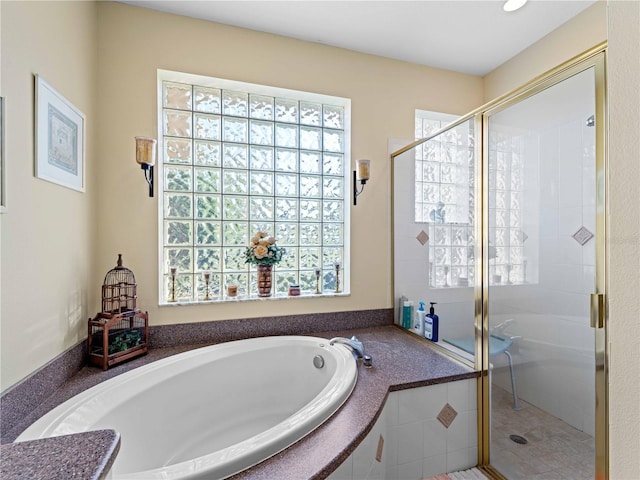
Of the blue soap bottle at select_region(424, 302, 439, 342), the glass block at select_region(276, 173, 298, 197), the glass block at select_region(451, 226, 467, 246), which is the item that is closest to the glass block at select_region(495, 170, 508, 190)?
the glass block at select_region(451, 226, 467, 246)

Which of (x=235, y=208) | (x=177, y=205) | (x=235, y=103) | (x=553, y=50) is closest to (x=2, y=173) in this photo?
(x=177, y=205)

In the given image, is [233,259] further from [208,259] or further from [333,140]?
[333,140]

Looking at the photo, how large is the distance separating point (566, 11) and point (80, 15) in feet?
9.45

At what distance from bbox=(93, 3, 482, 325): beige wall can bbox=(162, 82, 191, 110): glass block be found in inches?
5.8

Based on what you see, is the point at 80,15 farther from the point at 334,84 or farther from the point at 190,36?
the point at 334,84

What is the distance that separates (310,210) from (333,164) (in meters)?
0.43

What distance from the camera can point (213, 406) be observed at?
66.2 inches

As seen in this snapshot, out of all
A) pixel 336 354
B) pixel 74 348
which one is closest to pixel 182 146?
pixel 74 348

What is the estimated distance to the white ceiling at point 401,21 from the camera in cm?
185

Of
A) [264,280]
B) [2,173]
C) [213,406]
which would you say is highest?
[2,173]

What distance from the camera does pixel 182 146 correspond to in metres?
2.10

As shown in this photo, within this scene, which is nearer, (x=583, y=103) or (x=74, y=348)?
(x=583, y=103)

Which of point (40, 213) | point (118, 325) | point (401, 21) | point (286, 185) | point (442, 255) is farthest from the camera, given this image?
point (286, 185)

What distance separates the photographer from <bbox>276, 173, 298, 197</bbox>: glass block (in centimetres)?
229
